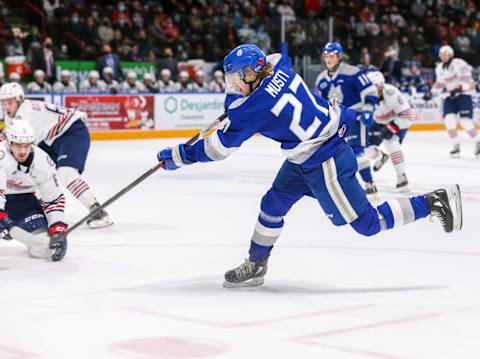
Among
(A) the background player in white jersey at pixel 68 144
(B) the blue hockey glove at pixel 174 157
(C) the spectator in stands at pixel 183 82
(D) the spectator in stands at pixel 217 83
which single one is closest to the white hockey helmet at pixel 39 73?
Answer: (C) the spectator in stands at pixel 183 82

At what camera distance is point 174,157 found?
4.65 m

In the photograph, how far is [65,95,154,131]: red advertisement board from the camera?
47.5 feet

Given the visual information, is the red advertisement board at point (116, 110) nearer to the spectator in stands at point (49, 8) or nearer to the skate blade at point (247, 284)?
the spectator in stands at point (49, 8)

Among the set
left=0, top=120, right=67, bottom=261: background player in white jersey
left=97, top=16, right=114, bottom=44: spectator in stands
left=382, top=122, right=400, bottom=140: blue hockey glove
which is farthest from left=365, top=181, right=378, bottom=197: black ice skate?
left=97, top=16, right=114, bottom=44: spectator in stands

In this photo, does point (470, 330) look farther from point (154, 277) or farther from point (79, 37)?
point (79, 37)

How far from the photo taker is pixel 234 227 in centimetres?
678

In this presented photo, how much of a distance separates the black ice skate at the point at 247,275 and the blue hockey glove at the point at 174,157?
58 cm

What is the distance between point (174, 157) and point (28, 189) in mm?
1349

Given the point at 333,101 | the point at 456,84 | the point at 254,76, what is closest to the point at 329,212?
the point at 254,76

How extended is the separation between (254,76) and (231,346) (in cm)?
137

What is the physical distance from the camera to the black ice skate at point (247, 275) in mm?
4750

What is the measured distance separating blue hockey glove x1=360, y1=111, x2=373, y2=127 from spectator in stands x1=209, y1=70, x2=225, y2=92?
25.9 feet

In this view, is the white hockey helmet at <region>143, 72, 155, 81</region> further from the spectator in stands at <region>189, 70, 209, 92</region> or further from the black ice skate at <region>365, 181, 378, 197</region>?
the black ice skate at <region>365, 181, 378, 197</region>

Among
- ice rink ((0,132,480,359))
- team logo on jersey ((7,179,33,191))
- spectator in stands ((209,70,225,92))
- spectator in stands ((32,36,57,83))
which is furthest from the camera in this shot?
spectator in stands ((209,70,225,92))
